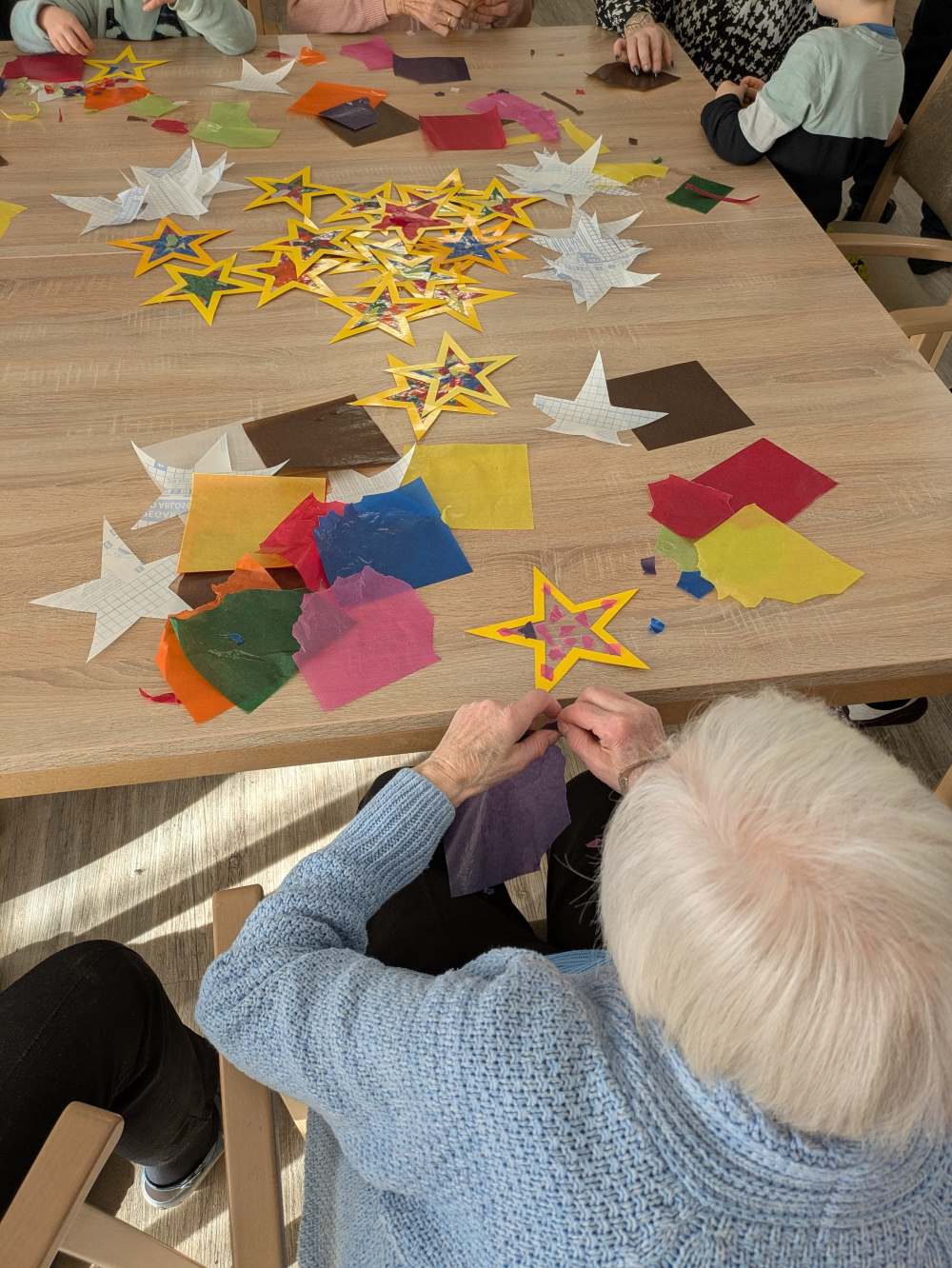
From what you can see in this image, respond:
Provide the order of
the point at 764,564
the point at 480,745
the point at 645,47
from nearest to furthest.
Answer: the point at 480,745 < the point at 764,564 < the point at 645,47

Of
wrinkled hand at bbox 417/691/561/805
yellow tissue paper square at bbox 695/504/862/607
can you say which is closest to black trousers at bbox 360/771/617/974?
wrinkled hand at bbox 417/691/561/805

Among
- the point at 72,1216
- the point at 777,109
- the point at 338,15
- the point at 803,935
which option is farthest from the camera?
the point at 338,15

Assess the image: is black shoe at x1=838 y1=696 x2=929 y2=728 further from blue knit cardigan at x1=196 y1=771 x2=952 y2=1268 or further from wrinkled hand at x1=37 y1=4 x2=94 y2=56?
wrinkled hand at x1=37 y1=4 x2=94 y2=56

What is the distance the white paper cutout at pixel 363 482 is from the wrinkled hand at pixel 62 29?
1.23 metres

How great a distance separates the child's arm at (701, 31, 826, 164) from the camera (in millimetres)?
1545

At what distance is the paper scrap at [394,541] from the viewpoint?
40.1 inches

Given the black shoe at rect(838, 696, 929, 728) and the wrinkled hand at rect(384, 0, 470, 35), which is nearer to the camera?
the black shoe at rect(838, 696, 929, 728)

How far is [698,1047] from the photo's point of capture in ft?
1.88

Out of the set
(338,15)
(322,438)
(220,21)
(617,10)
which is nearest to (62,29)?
(220,21)

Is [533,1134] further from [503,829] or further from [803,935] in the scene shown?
[503,829]

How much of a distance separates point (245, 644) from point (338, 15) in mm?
1626

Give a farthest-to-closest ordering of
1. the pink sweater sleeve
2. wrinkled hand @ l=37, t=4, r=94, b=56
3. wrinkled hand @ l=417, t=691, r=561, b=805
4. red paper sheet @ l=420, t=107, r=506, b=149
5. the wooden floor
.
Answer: the pink sweater sleeve, wrinkled hand @ l=37, t=4, r=94, b=56, red paper sheet @ l=420, t=107, r=506, b=149, the wooden floor, wrinkled hand @ l=417, t=691, r=561, b=805

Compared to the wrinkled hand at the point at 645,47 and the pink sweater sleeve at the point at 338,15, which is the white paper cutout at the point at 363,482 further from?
the pink sweater sleeve at the point at 338,15

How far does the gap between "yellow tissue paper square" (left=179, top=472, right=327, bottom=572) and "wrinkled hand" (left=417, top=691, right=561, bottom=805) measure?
0.29 metres
